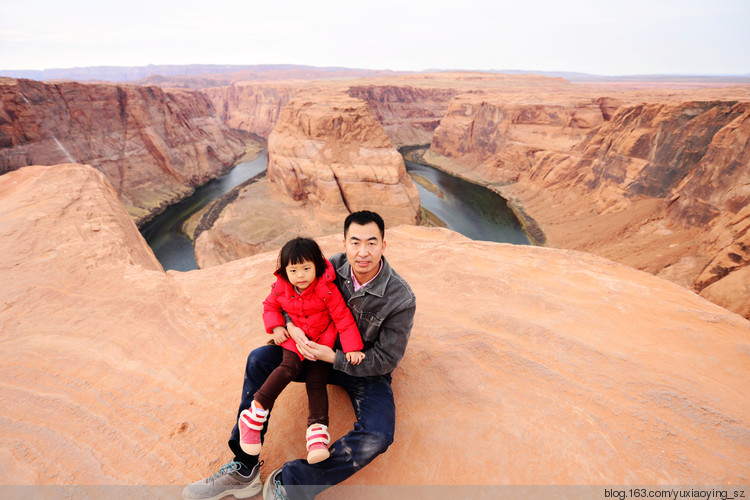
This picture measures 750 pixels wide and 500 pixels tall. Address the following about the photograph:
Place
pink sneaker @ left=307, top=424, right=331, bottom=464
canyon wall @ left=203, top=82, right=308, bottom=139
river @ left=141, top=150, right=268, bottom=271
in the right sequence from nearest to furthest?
1. pink sneaker @ left=307, top=424, right=331, bottom=464
2. river @ left=141, top=150, right=268, bottom=271
3. canyon wall @ left=203, top=82, right=308, bottom=139

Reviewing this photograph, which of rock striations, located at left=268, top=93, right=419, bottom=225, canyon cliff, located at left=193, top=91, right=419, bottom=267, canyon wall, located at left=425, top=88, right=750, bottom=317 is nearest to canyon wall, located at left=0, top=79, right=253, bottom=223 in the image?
canyon cliff, located at left=193, top=91, right=419, bottom=267

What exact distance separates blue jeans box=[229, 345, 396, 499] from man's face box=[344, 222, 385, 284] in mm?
1098

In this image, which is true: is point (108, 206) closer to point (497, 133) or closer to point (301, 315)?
point (301, 315)

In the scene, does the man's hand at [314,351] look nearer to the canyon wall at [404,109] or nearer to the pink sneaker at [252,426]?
the pink sneaker at [252,426]

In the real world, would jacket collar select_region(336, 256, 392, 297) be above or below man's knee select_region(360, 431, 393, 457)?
above

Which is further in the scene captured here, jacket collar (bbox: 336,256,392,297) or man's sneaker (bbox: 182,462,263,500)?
jacket collar (bbox: 336,256,392,297)

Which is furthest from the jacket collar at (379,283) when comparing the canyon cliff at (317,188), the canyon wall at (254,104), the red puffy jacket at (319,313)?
the canyon wall at (254,104)

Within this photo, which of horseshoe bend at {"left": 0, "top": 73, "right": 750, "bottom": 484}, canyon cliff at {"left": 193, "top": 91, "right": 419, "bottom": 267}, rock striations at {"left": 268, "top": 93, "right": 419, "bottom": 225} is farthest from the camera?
rock striations at {"left": 268, "top": 93, "right": 419, "bottom": 225}

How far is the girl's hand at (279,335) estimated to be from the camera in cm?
306

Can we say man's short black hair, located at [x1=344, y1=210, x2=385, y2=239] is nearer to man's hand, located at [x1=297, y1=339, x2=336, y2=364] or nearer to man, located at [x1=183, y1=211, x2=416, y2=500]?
man, located at [x1=183, y1=211, x2=416, y2=500]

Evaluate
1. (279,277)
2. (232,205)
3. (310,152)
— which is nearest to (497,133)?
(310,152)

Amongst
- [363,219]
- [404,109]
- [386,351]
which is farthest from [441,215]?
[404,109]

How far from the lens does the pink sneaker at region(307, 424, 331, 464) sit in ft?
7.86

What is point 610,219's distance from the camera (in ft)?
90.5
